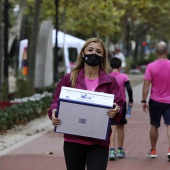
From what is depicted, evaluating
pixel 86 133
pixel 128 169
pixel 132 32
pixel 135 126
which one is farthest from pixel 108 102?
pixel 132 32

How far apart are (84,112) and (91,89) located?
0.31m

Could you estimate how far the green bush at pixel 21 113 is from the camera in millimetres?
12373

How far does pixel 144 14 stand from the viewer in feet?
137

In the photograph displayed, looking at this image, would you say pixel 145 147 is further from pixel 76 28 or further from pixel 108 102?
pixel 76 28

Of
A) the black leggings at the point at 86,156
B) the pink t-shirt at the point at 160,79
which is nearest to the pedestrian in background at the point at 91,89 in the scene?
the black leggings at the point at 86,156

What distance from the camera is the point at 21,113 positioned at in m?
13.4

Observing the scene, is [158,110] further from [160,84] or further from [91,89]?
[91,89]

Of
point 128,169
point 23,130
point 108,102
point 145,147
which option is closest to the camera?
point 108,102

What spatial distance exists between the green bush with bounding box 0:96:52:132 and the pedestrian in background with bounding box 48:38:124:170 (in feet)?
21.5

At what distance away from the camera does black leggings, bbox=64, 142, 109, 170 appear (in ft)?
17.7

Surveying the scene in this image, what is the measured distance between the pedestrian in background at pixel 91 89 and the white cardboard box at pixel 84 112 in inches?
2.6

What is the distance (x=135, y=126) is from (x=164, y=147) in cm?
344

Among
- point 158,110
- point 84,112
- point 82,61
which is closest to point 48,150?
point 158,110

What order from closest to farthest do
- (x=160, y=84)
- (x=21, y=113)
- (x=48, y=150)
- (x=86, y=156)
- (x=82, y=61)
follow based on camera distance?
(x=86, y=156)
(x=82, y=61)
(x=160, y=84)
(x=48, y=150)
(x=21, y=113)
